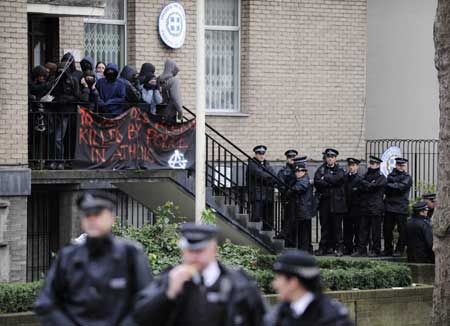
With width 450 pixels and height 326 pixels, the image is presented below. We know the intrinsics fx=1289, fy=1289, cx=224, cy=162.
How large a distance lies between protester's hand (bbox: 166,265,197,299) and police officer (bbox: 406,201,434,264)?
1246 centimetres

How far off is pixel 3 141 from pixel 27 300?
3.92 meters

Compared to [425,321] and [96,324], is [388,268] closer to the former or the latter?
[425,321]

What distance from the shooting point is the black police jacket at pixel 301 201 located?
68.3ft

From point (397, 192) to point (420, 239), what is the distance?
4.87ft

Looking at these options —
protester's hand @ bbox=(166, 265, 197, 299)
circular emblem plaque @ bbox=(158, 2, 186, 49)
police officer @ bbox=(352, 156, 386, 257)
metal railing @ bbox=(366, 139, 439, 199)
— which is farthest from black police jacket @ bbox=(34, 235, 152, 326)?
metal railing @ bbox=(366, 139, 439, 199)

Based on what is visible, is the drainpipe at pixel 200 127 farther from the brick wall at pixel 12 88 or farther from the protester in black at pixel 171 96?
the brick wall at pixel 12 88

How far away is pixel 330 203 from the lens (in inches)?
834

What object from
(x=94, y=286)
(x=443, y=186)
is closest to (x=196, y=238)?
(x=94, y=286)

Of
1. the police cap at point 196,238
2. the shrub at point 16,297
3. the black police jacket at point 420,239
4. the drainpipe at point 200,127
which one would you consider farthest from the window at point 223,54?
the police cap at point 196,238

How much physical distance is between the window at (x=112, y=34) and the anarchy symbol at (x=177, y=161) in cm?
300

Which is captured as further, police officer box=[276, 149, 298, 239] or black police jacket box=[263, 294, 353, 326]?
police officer box=[276, 149, 298, 239]

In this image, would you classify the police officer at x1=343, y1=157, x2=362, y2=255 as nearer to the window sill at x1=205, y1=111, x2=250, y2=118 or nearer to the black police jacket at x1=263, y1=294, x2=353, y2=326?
the window sill at x1=205, y1=111, x2=250, y2=118

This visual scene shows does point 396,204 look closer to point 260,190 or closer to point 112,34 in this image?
point 260,190

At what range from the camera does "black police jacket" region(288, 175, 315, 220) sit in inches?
819
